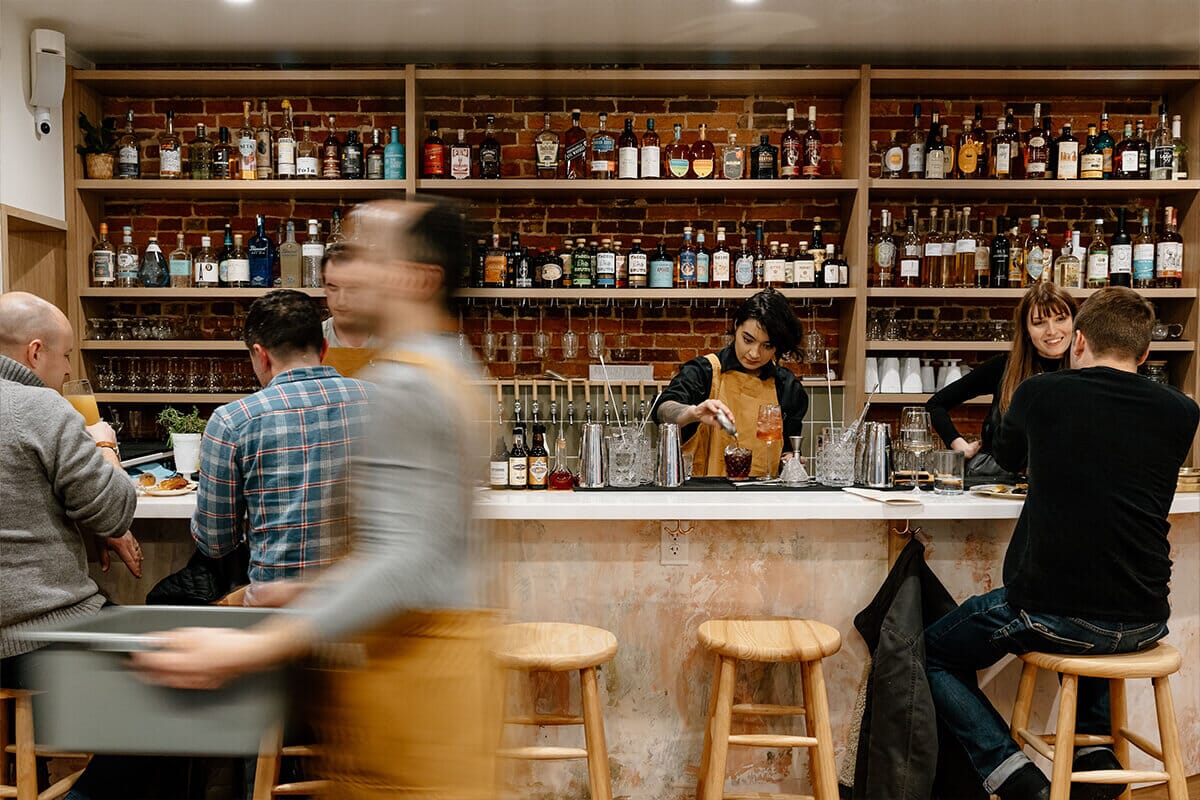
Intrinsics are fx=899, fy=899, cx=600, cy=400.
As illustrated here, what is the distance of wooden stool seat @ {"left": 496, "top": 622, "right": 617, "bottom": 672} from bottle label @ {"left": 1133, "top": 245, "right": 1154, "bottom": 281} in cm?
334

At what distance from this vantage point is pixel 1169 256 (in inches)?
165

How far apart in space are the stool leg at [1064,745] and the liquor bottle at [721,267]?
244 centimetres

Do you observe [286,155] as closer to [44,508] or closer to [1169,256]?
[44,508]

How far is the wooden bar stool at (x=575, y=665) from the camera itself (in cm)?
214

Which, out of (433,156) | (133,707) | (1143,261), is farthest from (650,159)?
(133,707)

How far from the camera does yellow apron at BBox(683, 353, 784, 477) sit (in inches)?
143

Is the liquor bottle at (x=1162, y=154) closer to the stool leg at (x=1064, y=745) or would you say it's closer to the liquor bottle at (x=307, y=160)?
the stool leg at (x=1064, y=745)

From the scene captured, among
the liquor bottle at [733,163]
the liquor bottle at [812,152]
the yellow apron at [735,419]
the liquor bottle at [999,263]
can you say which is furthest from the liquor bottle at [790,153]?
the yellow apron at [735,419]

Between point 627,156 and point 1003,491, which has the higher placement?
point 627,156

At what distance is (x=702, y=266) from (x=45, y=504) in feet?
9.69

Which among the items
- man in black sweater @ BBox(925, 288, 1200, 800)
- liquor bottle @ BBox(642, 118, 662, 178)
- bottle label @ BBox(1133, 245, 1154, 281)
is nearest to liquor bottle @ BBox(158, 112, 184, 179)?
liquor bottle @ BBox(642, 118, 662, 178)

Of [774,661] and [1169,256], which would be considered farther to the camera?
[1169,256]

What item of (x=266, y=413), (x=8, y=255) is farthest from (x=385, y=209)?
(x=8, y=255)

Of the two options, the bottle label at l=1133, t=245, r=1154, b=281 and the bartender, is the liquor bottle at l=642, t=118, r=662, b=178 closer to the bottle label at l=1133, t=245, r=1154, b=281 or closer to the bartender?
the bartender
